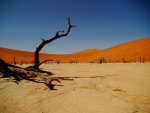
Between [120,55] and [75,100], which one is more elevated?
[120,55]

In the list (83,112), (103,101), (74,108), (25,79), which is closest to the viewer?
(83,112)

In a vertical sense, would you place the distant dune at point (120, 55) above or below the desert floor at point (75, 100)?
above

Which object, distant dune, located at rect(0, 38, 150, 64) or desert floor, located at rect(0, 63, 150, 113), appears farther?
distant dune, located at rect(0, 38, 150, 64)

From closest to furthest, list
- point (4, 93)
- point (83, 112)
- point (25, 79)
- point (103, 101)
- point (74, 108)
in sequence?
point (83, 112) < point (74, 108) < point (103, 101) < point (4, 93) < point (25, 79)

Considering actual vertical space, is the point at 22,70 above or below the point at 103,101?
above

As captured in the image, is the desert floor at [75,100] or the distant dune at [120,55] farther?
the distant dune at [120,55]

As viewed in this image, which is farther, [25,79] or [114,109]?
[25,79]

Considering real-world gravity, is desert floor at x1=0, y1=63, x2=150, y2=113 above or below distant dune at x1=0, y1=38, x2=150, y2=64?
below

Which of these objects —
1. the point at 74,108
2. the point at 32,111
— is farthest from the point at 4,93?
the point at 74,108

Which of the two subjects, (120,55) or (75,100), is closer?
(75,100)

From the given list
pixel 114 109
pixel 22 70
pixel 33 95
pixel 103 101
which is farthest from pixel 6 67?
pixel 114 109

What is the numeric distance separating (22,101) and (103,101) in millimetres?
2483

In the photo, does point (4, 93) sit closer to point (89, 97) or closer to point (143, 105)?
point (89, 97)

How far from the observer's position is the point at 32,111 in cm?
415
